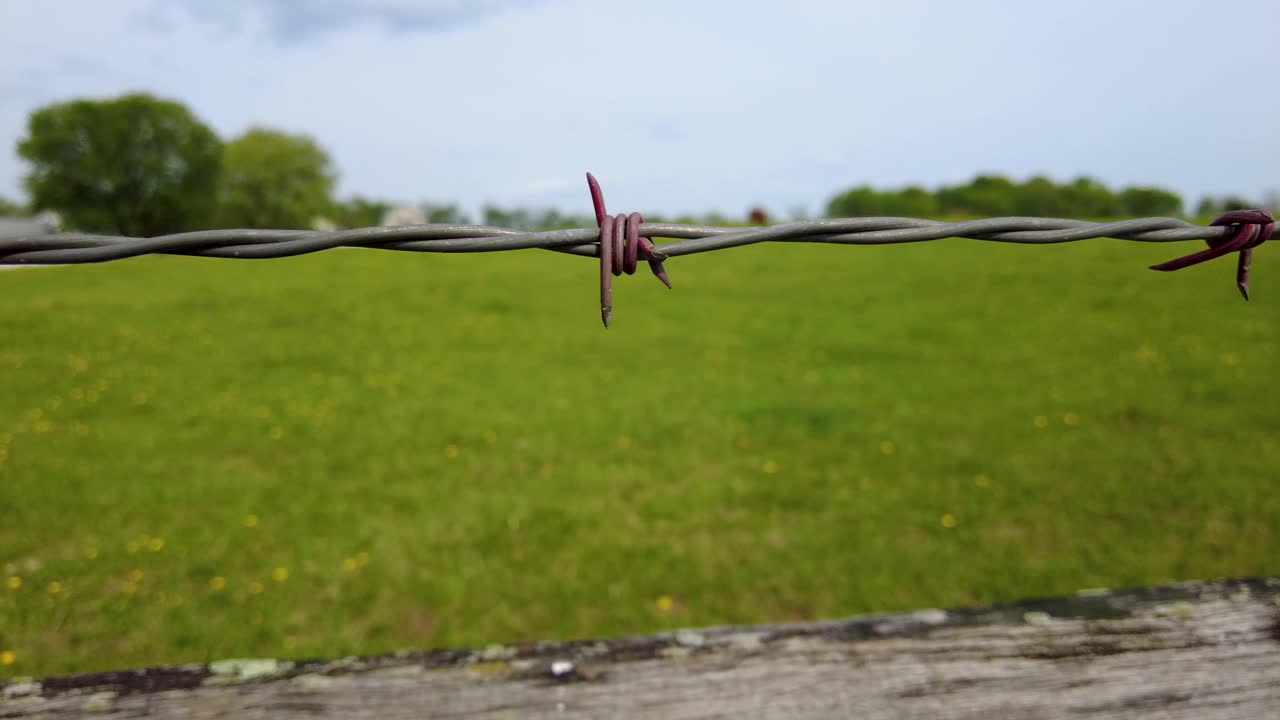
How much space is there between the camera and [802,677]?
50.2 inches

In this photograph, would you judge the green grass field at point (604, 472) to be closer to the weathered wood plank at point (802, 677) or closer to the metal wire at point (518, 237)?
the weathered wood plank at point (802, 677)

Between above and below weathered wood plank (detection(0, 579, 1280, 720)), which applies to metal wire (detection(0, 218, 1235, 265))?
above

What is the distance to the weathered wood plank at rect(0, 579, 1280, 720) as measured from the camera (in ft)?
3.96

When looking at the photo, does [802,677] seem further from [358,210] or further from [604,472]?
[358,210]

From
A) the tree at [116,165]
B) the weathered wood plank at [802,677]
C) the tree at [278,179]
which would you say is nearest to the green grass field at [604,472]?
the weathered wood plank at [802,677]

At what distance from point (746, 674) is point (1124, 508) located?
12.6ft

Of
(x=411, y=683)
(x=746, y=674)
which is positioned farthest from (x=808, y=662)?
(x=411, y=683)

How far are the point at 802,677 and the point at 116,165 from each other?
159ft

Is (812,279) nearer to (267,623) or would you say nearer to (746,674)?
(267,623)

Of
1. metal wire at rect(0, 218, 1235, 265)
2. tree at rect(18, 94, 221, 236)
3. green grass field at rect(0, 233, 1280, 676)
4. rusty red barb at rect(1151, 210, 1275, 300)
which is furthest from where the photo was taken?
tree at rect(18, 94, 221, 236)

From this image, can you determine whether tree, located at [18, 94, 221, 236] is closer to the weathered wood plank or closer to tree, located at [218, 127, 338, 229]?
tree, located at [218, 127, 338, 229]

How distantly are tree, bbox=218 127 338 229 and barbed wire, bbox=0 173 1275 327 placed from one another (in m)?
54.9

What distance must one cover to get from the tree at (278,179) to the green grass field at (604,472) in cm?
4577

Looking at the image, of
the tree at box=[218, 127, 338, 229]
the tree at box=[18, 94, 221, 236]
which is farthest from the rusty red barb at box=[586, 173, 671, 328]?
the tree at box=[218, 127, 338, 229]
